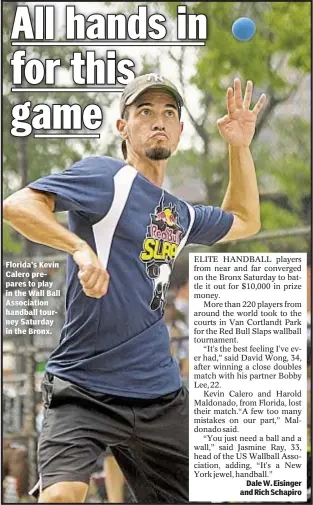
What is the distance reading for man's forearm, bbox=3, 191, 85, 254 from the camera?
256cm

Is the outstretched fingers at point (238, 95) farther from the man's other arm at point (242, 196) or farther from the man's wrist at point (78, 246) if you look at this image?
the man's wrist at point (78, 246)

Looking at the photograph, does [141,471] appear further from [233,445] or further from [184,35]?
[184,35]

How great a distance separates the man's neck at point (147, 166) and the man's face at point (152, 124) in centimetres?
1

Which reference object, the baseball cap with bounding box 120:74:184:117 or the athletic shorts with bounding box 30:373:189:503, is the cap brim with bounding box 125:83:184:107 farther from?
the athletic shorts with bounding box 30:373:189:503

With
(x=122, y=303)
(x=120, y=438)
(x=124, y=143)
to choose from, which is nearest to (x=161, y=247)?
(x=122, y=303)

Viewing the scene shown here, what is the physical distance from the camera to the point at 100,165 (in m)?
2.80

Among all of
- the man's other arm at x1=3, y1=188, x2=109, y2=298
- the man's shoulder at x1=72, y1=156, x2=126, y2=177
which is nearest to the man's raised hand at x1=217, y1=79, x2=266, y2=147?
the man's shoulder at x1=72, y1=156, x2=126, y2=177

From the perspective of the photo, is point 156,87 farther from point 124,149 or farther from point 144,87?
point 124,149

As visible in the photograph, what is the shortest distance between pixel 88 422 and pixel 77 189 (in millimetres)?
617

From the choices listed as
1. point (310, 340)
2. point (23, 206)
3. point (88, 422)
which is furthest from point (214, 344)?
point (23, 206)

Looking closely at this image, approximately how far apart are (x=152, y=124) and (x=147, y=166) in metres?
0.12

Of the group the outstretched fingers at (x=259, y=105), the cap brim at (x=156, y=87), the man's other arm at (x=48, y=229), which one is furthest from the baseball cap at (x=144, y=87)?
the man's other arm at (x=48, y=229)

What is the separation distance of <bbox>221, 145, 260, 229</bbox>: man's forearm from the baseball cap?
267 mm

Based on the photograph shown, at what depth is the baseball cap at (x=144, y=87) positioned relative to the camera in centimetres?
290
